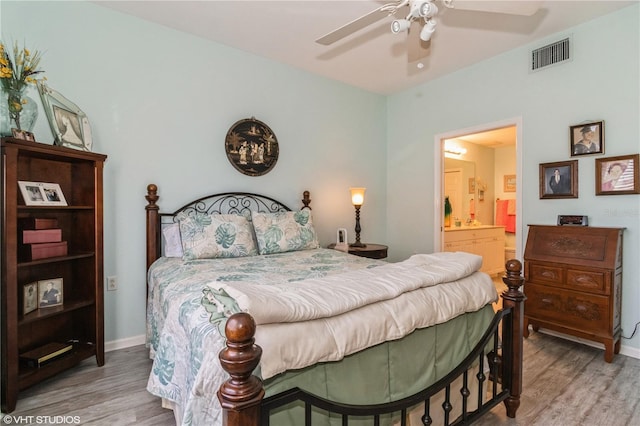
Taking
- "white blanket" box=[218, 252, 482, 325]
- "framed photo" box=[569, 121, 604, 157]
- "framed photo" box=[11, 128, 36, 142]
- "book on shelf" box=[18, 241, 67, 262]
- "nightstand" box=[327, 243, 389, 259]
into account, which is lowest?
"nightstand" box=[327, 243, 389, 259]

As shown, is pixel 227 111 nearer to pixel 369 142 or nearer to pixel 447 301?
pixel 369 142

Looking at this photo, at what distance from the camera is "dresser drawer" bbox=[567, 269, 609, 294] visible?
245 cm

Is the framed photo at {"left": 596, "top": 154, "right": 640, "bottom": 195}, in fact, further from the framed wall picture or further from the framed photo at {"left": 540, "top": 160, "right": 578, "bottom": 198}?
the framed wall picture

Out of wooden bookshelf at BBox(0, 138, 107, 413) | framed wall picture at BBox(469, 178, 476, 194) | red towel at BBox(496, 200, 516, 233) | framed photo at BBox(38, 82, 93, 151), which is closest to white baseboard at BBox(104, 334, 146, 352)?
wooden bookshelf at BBox(0, 138, 107, 413)

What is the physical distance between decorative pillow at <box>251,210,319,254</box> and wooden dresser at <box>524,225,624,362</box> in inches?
76.9

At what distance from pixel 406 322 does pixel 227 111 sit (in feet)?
8.68

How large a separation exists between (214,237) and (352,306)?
1.70 meters

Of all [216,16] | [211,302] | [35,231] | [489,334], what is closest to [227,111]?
[216,16]

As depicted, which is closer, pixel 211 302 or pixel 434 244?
pixel 211 302

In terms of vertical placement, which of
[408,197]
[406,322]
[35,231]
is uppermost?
[408,197]

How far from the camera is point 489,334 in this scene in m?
1.62

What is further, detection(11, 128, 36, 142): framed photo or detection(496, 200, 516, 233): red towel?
detection(496, 200, 516, 233): red towel

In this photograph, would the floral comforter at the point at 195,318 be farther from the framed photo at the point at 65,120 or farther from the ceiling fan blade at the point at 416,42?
the ceiling fan blade at the point at 416,42

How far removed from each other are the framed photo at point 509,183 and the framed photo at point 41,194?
6685 millimetres
